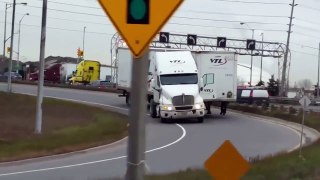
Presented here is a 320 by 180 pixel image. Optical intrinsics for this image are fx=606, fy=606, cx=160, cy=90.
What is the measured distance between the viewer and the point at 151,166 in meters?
18.1

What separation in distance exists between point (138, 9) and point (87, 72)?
3035 inches

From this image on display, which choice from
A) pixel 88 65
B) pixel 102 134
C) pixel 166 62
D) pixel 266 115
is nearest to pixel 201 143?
pixel 102 134

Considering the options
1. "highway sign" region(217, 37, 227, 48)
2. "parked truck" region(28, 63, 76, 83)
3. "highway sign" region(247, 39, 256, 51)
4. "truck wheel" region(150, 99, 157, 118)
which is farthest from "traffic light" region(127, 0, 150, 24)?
"parked truck" region(28, 63, 76, 83)

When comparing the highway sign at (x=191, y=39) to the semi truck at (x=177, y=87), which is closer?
the semi truck at (x=177, y=87)

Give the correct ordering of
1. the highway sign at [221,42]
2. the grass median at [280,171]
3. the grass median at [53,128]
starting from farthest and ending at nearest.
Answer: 1. the highway sign at [221,42]
2. the grass median at [53,128]
3. the grass median at [280,171]

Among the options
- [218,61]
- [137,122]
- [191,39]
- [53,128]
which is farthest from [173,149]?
[191,39]

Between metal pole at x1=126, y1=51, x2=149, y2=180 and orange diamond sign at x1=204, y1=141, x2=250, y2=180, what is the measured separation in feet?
10.3

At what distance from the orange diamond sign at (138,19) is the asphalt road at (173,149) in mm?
6318

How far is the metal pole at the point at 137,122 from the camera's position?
4.65m

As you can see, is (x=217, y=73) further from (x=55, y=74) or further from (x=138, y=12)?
(x=55, y=74)

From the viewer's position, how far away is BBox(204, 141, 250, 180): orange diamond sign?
25.3 ft

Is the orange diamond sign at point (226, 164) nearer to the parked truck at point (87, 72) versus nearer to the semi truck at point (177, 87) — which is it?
the semi truck at point (177, 87)

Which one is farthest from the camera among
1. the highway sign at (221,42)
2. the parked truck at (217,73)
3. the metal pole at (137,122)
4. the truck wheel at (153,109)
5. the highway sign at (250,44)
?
the highway sign at (250,44)

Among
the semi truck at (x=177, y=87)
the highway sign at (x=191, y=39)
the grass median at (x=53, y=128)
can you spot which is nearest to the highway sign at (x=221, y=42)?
the highway sign at (x=191, y=39)
